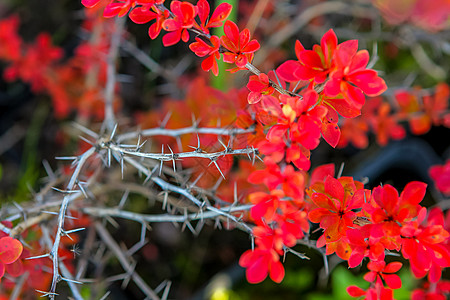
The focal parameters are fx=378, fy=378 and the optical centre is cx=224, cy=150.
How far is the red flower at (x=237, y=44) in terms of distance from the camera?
43cm

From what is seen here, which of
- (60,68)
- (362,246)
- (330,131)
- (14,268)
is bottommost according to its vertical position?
(60,68)

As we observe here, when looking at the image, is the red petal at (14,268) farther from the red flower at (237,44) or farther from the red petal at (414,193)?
the red petal at (414,193)

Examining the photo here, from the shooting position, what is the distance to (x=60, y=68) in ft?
3.98

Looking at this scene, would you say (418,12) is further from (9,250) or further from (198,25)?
(9,250)

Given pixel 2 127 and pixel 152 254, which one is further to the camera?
pixel 2 127

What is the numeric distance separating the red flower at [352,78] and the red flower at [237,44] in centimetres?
10

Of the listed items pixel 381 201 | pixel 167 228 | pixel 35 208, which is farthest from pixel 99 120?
pixel 381 201

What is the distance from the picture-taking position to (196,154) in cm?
46

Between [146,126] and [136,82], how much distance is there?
44 cm

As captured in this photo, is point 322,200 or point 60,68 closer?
point 322,200

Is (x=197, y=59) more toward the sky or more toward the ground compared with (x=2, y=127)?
more toward the sky

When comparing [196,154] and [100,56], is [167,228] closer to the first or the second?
[100,56]

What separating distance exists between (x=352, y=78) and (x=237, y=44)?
14cm

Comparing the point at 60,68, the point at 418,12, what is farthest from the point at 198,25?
the point at 418,12
